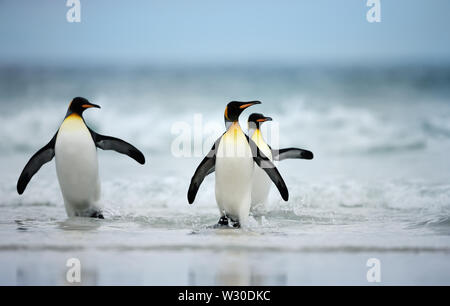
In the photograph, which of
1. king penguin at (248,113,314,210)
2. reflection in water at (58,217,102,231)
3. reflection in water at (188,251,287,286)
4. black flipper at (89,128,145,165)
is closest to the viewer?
reflection in water at (188,251,287,286)

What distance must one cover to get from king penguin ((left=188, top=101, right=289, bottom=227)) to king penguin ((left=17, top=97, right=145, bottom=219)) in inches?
30.7

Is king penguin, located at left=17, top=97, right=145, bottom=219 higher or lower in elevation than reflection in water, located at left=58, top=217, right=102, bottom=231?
higher

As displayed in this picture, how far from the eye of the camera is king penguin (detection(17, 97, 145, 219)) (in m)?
4.23

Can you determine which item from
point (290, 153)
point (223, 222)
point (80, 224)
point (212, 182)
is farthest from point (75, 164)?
point (212, 182)

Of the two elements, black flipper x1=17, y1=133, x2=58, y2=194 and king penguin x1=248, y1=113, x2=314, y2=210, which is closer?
black flipper x1=17, y1=133, x2=58, y2=194

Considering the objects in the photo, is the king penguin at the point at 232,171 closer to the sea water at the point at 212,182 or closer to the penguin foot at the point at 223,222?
the penguin foot at the point at 223,222

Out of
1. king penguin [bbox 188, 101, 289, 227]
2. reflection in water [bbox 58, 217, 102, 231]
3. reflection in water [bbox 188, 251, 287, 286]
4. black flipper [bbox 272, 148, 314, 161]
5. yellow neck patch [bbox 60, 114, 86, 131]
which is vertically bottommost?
reflection in water [bbox 188, 251, 287, 286]

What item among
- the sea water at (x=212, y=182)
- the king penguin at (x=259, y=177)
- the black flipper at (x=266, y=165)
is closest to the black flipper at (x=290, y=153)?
the king penguin at (x=259, y=177)

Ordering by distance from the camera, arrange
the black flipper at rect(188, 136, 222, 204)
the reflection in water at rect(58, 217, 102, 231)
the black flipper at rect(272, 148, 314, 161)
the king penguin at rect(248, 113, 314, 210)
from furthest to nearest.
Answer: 1. the black flipper at rect(272, 148, 314, 161)
2. the king penguin at rect(248, 113, 314, 210)
3. the black flipper at rect(188, 136, 222, 204)
4. the reflection in water at rect(58, 217, 102, 231)

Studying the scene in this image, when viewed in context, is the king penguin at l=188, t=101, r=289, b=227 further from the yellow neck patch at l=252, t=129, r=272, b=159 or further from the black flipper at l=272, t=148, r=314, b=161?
the black flipper at l=272, t=148, r=314, b=161

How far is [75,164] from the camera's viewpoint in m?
4.23

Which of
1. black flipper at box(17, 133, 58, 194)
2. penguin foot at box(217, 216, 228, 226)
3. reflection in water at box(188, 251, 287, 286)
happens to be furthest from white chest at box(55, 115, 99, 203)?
reflection in water at box(188, 251, 287, 286)

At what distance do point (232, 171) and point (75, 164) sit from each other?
3.56 feet

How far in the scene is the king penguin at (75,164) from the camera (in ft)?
13.9
